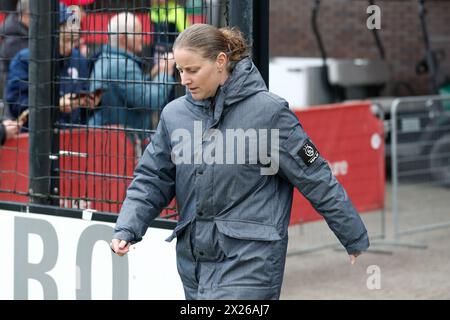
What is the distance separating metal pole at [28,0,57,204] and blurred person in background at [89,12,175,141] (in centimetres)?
28

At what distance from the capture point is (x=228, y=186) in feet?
14.1

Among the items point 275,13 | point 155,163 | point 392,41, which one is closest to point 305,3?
point 275,13

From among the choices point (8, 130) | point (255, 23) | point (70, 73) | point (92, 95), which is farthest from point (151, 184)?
point (8, 130)

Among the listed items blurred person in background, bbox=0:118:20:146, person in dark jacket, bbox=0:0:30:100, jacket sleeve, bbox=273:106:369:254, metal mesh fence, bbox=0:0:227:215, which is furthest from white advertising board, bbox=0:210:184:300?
person in dark jacket, bbox=0:0:30:100

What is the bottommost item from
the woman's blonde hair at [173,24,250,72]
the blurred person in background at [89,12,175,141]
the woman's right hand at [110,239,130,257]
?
the woman's right hand at [110,239,130,257]

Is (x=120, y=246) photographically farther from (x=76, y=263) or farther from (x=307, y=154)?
(x=76, y=263)

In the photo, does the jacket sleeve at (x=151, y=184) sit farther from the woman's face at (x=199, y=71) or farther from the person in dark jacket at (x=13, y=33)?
the person in dark jacket at (x=13, y=33)

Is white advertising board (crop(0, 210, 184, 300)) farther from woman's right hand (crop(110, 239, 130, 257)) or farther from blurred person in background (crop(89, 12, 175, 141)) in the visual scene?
woman's right hand (crop(110, 239, 130, 257))

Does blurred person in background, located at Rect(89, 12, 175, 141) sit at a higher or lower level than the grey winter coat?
higher

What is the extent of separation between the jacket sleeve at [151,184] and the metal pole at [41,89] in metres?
1.74

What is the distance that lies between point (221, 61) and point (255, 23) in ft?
3.04

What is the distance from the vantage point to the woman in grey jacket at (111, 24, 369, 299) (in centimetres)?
425

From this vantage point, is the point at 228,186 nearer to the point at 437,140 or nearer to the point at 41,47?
the point at 41,47

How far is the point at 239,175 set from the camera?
4.28 m
